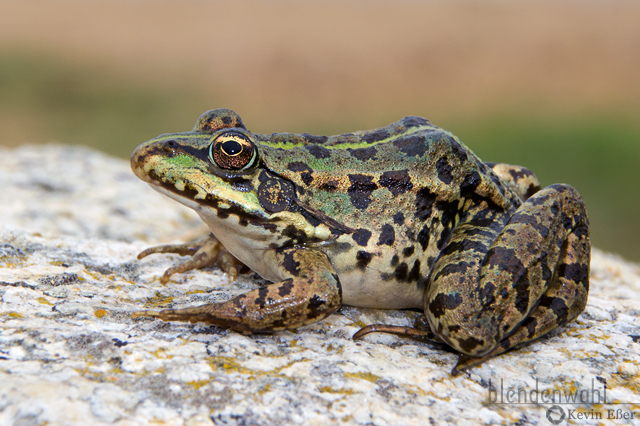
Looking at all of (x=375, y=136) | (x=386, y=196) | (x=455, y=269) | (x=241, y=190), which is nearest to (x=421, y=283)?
(x=455, y=269)

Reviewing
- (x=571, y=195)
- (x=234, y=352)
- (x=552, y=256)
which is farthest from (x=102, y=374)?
(x=571, y=195)

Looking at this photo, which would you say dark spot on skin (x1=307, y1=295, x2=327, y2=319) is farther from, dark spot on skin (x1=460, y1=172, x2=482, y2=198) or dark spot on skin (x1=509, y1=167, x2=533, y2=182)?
dark spot on skin (x1=509, y1=167, x2=533, y2=182)

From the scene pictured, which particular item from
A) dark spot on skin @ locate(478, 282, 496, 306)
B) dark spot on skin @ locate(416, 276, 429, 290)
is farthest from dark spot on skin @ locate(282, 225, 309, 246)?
dark spot on skin @ locate(478, 282, 496, 306)

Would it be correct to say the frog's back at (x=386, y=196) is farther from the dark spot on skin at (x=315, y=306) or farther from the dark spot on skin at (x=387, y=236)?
the dark spot on skin at (x=315, y=306)

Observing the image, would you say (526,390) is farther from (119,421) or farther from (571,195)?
(119,421)

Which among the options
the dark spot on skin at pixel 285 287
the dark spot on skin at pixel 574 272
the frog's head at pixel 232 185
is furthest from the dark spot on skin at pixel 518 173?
the dark spot on skin at pixel 285 287
